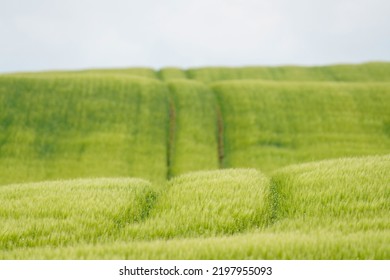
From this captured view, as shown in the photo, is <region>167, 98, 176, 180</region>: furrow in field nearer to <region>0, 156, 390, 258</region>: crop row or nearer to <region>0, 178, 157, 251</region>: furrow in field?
<region>0, 178, 157, 251</region>: furrow in field

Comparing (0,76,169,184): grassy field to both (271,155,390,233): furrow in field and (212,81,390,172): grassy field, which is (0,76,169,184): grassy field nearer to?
(212,81,390,172): grassy field

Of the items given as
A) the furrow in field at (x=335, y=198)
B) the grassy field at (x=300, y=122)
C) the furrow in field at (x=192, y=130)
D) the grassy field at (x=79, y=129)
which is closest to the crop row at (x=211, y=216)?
the furrow in field at (x=335, y=198)

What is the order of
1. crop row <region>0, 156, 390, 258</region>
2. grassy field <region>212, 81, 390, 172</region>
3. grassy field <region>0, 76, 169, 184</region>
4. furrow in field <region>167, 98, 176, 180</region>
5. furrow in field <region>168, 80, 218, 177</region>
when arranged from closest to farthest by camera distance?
crop row <region>0, 156, 390, 258</region> → grassy field <region>0, 76, 169, 184</region> → furrow in field <region>168, 80, 218, 177</region> → furrow in field <region>167, 98, 176, 180</region> → grassy field <region>212, 81, 390, 172</region>

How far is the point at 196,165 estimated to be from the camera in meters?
27.9

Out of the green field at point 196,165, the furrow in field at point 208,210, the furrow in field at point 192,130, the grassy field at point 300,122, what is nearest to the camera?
the green field at point 196,165

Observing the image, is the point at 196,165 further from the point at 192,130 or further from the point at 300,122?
the point at 300,122

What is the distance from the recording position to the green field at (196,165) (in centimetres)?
Result: 552

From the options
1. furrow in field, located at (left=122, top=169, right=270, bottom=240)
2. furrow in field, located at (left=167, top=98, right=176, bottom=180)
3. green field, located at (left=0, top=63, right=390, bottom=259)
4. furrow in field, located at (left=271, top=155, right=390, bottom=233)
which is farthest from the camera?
furrow in field, located at (left=167, top=98, right=176, bottom=180)

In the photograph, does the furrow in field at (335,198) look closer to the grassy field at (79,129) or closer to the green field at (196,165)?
the green field at (196,165)

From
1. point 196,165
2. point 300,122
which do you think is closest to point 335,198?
point 196,165

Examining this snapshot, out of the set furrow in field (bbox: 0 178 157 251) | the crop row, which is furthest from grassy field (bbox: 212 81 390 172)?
furrow in field (bbox: 0 178 157 251)

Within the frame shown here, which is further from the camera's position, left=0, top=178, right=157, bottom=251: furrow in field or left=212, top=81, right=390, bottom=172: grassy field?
left=212, top=81, right=390, bottom=172: grassy field

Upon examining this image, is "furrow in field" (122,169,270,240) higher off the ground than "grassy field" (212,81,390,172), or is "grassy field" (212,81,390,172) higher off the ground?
"grassy field" (212,81,390,172)

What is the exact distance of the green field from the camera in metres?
5.52
